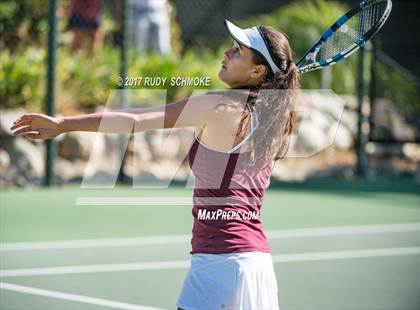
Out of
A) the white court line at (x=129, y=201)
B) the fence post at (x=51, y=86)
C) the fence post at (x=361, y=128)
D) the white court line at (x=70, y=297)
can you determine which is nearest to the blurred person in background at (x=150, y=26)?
the fence post at (x=51, y=86)

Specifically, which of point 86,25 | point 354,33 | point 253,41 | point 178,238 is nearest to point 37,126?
point 253,41

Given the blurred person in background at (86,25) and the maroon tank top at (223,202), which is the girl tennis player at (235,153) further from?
the blurred person in background at (86,25)

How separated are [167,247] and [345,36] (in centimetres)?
274

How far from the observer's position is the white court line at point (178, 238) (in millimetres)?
6695

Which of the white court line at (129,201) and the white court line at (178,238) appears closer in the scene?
the white court line at (178,238)

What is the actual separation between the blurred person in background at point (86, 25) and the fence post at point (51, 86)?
1.12 meters

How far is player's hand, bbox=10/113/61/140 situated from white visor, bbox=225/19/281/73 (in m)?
0.64

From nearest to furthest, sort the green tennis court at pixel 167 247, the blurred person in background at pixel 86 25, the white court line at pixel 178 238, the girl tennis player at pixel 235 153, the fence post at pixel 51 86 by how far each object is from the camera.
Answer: the girl tennis player at pixel 235 153 → the green tennis court at pixel 167 247 → the white court line at pixel 178 238 → the fence post at pixel 51 86 → the blurred person in background at pixel 86 25

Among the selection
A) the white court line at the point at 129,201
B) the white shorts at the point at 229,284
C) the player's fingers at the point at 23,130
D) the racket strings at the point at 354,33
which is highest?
the racket strings at the point at 354,33

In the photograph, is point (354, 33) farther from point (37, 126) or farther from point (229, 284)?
point (37, 126)

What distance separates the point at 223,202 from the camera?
314 cm

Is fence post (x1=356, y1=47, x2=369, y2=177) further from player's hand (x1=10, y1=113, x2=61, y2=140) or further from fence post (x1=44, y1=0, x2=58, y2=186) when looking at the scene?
player's hand (x1=10, y1=113, x2=61, y2=140)

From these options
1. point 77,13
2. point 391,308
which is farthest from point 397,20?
point 391,308

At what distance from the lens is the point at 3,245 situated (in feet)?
21.9
